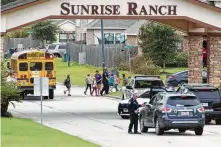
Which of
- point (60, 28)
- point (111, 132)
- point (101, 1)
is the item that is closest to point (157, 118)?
point (111, 132)

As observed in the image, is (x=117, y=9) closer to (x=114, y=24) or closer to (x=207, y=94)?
(x=207, y=94)

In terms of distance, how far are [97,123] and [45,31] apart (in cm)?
7567

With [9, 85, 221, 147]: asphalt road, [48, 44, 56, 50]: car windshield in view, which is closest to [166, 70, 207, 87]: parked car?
[9, 85, 221, 147]: asphalt road

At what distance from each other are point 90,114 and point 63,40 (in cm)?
8562

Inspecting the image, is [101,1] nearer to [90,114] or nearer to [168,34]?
[90,114]

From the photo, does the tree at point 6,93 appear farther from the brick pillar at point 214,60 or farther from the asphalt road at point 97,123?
the brick pillar at point 214,60

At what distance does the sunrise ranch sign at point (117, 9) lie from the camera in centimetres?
4025

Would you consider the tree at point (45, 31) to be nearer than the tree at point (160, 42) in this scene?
No

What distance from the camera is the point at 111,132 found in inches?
1241

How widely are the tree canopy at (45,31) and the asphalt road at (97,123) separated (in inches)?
2064

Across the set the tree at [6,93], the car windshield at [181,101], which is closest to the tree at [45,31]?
the tree at [6,93]

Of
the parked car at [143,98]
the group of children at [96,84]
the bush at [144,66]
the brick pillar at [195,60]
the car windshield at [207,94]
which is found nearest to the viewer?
the car windshield at [207,94]

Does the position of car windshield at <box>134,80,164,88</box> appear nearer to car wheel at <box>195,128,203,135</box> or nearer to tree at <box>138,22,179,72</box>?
car wheel at <box>195,128,203,135</box>

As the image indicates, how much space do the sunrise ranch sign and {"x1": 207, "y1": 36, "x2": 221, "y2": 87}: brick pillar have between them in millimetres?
5272
